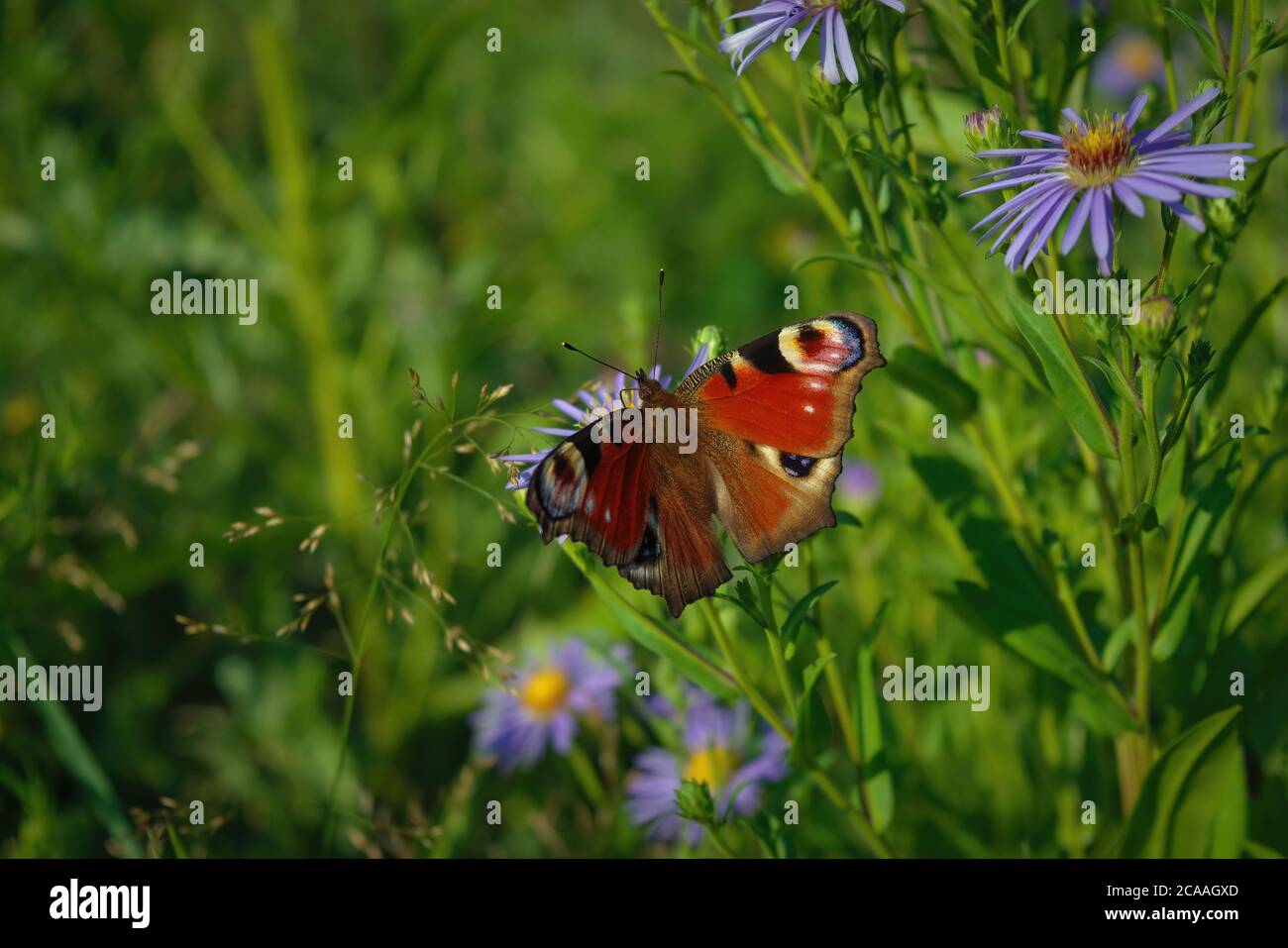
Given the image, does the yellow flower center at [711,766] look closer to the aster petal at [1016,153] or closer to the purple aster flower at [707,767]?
the purple aster flower at [707,767]

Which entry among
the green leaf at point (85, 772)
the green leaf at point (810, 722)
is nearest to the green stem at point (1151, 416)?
the green leaf at point (810, 722)

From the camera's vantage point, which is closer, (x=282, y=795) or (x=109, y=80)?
(x=282, y=795)

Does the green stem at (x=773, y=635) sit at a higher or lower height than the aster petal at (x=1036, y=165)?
lower

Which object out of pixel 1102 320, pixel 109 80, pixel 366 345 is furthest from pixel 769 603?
pixel 109 80

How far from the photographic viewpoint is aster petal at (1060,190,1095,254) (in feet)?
3.19

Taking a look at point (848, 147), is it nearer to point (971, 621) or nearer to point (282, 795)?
point (971, 621)

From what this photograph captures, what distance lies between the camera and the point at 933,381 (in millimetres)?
1233

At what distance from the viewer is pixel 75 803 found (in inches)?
78.7

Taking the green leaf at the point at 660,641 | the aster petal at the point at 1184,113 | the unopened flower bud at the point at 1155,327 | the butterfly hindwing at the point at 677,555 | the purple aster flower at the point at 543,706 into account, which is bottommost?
the purple aster flower at the point at 543,706

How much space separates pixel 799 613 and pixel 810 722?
15 cm

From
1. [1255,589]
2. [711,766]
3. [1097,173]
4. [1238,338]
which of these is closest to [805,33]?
[1097,173]

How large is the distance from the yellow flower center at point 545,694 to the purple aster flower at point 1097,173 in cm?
118

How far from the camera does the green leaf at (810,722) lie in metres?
1.10
